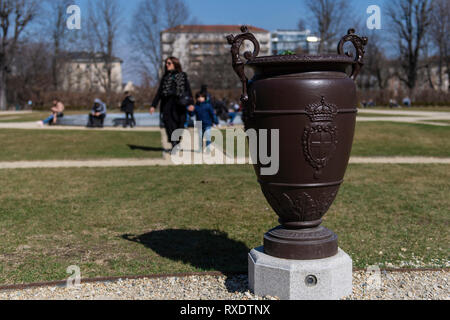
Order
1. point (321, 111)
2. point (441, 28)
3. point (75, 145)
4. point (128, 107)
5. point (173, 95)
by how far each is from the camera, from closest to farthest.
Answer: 1. point (321, 111)
2. point (173, 95)
3. point (75, 145)
4. point (128, 107)
5. point (441, 28)

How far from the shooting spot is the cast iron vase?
370 cm

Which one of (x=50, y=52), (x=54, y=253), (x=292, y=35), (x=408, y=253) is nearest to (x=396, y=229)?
(x=408, y=253)

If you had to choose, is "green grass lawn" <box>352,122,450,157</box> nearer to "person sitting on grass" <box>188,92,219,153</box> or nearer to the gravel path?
"person sitting on grass" <box>188,92,219,153</box>

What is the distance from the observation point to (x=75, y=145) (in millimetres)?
14570

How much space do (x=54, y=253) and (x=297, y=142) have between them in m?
2.77

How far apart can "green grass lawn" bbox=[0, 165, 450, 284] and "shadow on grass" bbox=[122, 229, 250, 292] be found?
10mm

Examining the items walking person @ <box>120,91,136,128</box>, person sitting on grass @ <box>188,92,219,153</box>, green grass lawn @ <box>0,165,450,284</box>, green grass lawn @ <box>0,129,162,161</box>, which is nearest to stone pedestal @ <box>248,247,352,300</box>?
green grass lawn @ <box>0,165,450,284</box>

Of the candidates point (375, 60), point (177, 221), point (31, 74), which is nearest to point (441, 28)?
point (375, 60)

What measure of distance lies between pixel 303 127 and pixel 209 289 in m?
1.49

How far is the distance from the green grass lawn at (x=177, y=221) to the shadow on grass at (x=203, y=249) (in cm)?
1

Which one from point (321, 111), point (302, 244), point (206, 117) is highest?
Answer: point (321, 111)

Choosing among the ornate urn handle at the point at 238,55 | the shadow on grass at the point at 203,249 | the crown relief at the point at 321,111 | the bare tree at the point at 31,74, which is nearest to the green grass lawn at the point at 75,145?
the shadow on grass at the point at 203,249

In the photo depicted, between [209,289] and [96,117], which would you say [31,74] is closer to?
[96,117]
